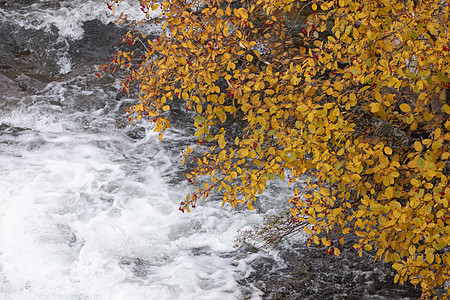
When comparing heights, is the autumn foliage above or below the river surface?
above

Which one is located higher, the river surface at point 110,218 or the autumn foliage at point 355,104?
the autumn foliage at point 355,104

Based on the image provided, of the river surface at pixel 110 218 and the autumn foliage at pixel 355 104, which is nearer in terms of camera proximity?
the autumn foliage at pixel 355 104

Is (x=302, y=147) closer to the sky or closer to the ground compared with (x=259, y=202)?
closer to the sky

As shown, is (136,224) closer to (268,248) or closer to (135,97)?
(268,248)

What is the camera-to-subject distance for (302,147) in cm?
275

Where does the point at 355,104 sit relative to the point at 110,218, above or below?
above

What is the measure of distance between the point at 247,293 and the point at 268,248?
85cm

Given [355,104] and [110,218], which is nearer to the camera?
[355,104]

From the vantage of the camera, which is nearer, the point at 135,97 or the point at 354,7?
the point at 354,7

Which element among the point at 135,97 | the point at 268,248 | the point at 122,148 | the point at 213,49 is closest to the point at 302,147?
the point at 213,49

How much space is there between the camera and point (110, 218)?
5.77m

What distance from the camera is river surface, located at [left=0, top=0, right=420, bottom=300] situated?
177 inches

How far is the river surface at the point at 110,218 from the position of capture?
4.50m

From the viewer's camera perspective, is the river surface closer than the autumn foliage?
No
